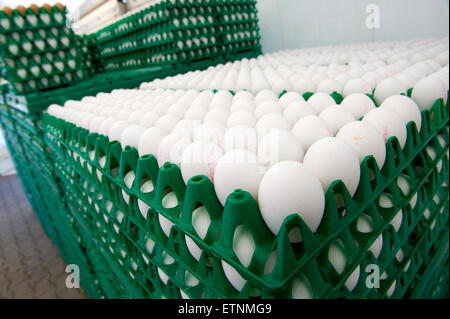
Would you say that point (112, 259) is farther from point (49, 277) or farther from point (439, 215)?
point (49, 277)

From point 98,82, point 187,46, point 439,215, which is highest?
point 187,46

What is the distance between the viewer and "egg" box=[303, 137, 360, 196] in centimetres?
53

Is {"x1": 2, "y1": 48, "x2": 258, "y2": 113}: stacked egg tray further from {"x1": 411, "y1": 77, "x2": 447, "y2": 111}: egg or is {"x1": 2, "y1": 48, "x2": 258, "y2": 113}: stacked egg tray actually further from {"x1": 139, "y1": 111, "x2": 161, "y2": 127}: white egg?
{"x1": 411, "y1": 77, "x2": 447, "y2": 111}: egg

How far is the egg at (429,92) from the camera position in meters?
0.86

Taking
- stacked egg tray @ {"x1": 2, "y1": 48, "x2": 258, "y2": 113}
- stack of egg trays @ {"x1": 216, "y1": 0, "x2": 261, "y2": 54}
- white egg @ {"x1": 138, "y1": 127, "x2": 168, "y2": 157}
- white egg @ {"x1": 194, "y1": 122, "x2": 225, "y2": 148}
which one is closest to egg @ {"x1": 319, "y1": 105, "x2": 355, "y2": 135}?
white egg @ {"x1": 194, "y1": 122, "x2": 225, "y2": 148}

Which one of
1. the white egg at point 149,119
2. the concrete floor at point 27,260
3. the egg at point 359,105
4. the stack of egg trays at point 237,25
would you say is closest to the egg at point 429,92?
the egg at point 359,105

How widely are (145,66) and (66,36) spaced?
31.2 inches

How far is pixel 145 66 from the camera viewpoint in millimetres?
3141

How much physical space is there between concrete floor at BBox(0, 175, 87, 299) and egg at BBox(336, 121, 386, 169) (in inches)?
110

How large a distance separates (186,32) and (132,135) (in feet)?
6.87

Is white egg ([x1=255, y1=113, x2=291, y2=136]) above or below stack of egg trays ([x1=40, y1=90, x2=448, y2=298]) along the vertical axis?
above

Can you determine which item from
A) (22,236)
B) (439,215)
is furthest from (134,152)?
(22,236)

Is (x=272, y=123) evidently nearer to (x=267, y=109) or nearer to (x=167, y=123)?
(x=267, y=109)
